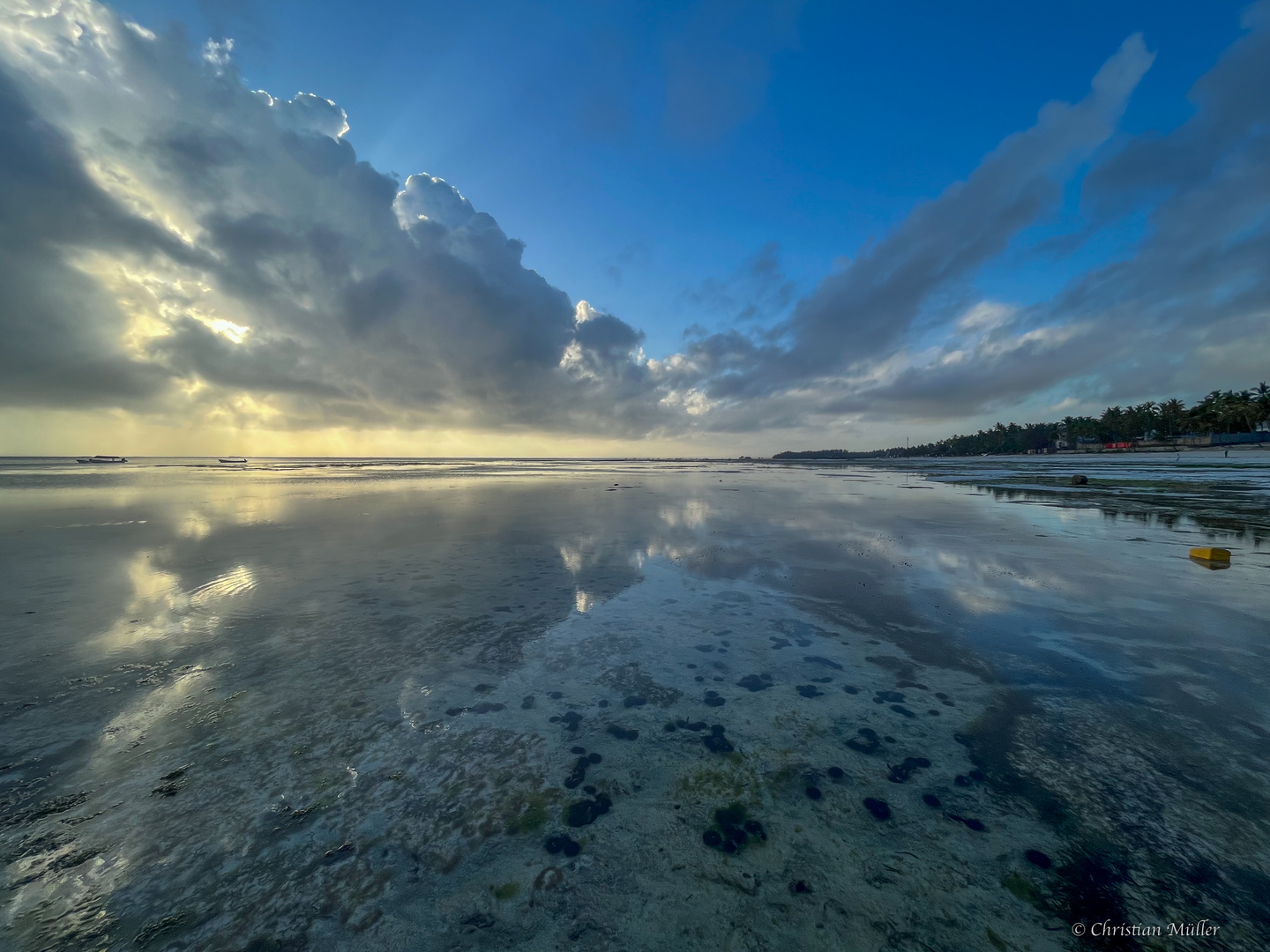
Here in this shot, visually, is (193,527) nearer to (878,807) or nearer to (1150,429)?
(878,807)

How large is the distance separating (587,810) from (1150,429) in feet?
511

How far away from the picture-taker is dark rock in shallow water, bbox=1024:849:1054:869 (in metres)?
2.66

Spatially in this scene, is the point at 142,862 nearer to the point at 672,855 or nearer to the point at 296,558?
the point at 672,855

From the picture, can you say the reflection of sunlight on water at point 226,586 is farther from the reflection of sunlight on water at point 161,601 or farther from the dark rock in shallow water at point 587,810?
the dark rock in shallow water at point 587,810

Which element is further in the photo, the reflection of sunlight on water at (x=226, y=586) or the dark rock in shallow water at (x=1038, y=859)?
the reflection of sunlight on water at (x=226, y=586)

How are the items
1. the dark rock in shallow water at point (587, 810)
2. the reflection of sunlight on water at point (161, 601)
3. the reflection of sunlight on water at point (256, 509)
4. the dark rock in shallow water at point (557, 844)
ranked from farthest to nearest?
the reflection of sunlight on water at point (256, 509), the reflection of sunlight on water at point (161, 601), the dark rock in shallow water at point (587, 810), the dark rock in shallow water at point (557, 844)

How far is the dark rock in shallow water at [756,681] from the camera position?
4.82 meters

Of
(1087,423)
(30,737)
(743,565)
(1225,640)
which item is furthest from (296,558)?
(1087,423)

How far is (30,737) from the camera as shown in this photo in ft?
12.7

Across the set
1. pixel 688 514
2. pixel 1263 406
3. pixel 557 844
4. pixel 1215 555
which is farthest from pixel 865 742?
pixel 1263 406

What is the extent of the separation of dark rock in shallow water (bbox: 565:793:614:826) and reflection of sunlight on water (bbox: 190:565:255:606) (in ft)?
24.4

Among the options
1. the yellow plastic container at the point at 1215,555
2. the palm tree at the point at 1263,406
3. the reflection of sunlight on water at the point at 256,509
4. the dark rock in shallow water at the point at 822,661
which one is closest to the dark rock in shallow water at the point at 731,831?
the dark rock in shallow water at the point at 822,661

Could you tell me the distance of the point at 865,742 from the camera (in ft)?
12.8

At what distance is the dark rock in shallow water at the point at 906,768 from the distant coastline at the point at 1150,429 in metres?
130
